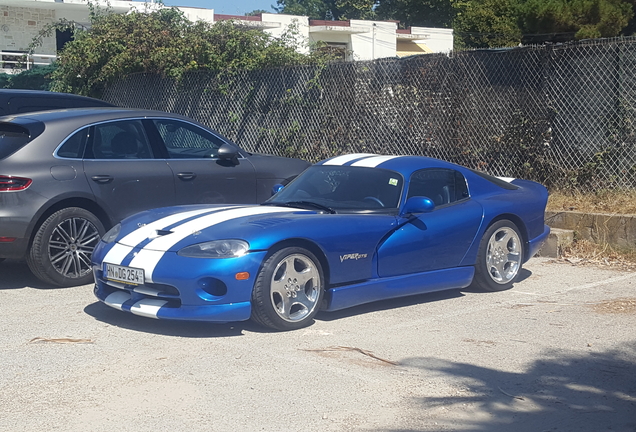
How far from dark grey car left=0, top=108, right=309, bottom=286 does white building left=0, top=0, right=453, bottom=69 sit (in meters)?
13.7

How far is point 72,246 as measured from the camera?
7.30 meters

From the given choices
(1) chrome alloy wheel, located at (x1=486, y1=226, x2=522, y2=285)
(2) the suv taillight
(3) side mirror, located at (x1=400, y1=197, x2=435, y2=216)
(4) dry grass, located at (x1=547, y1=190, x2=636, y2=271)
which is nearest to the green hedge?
(2) the suv taillight

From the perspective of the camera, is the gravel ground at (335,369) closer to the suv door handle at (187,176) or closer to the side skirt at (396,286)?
the side skirt at (396,286)

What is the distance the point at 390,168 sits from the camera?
6.87m

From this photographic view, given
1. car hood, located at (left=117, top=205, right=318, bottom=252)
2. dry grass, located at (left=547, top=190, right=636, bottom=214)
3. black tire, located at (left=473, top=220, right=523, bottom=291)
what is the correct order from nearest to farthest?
car hood, located at (left=117, top=205, right=318, bottom=252) < black tire, located at (left=473, top=220, right=523, bottom=291) < dry grass, located at (left=547, top=190, right=636, bottom=214)

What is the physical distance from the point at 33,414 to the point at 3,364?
3.37 ft

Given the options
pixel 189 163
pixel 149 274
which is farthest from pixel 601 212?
pixel 149 274

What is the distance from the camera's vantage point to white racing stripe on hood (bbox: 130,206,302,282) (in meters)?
5.59

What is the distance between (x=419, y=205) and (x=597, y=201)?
4.10 m

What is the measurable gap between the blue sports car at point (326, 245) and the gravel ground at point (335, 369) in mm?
250

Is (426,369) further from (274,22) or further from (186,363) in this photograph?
(274,22)

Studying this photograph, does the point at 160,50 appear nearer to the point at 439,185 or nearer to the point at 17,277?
the point at 17,277

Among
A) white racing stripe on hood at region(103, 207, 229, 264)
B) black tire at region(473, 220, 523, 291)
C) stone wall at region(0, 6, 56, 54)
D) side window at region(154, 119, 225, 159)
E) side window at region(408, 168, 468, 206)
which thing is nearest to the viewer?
white racing stripe on hood at region(103, 207, 229, 264)

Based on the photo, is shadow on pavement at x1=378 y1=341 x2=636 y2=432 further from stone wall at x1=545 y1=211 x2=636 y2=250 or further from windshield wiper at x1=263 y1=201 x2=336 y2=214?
stone wall at x1=545 y1=211 x2=636 y2=250
